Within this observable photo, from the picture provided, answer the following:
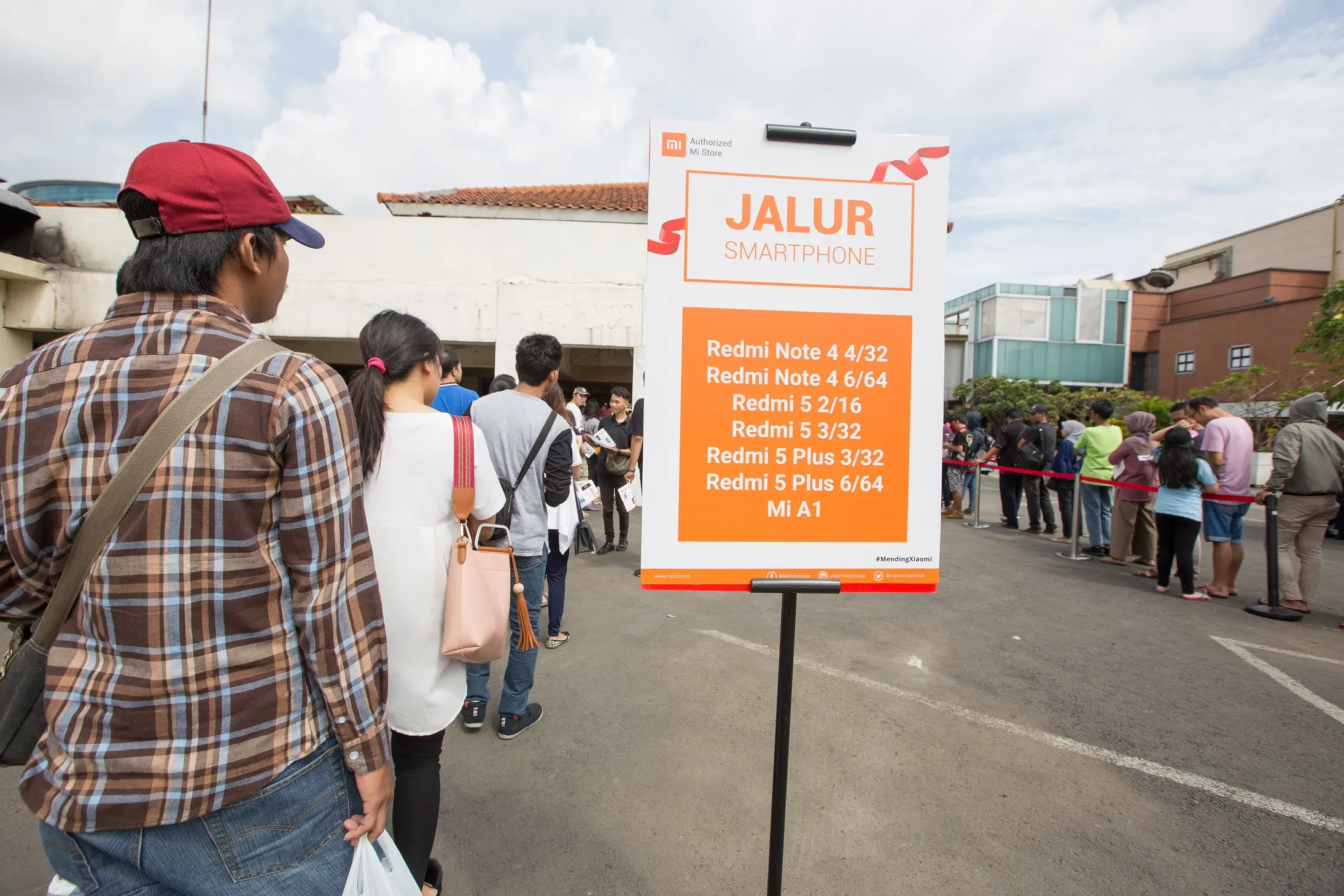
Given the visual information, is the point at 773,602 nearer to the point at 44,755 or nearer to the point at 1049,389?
the point at 44,755

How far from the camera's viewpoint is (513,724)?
11.5ft

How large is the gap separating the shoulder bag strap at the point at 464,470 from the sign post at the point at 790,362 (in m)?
0.58

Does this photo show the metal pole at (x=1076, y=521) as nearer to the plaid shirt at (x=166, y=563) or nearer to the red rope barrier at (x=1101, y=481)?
the red rope barrier at (x=1101, y=481)

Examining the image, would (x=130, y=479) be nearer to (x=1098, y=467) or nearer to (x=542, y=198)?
(x=1098, y=467)

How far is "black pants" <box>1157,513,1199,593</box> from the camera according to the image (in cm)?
636

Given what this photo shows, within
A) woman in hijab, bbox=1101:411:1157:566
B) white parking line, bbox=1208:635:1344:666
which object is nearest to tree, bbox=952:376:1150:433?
woman in hijab, bbox=1101:411:1157:566

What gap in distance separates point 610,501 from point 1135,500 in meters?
5.83

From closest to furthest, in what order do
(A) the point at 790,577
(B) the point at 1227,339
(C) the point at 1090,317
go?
(A) the point at 790,577, (B) the point at 1227,339, (C) the point at 1090,317

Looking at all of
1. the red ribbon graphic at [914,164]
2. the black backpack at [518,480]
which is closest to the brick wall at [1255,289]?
the black backpack at [518,480]

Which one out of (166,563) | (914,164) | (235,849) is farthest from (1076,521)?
(166,563)

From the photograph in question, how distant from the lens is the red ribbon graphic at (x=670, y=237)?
172cm

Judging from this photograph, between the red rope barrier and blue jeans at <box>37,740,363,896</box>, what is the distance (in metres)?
3.31

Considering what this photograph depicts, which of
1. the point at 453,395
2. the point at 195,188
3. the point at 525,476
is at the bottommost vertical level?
the point at 525,476

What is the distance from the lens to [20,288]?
36.9ft
